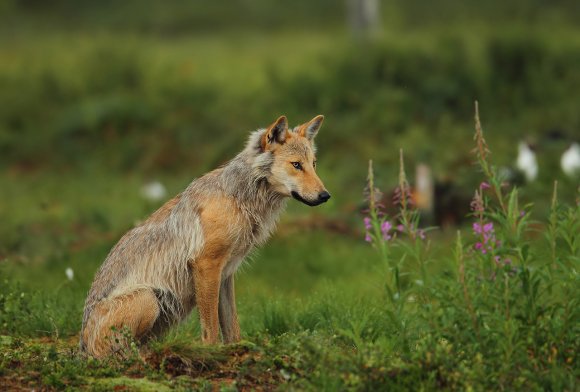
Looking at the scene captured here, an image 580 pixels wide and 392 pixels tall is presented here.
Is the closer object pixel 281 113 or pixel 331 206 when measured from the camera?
pixel 331 206

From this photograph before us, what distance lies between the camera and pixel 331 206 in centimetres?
1548

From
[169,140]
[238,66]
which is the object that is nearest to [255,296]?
[169,140]

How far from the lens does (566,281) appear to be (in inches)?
252

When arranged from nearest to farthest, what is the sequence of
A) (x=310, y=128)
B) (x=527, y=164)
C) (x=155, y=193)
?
1. (x=310, y=128)
2. (x=527, y=164)
3. (x=155, y=193)

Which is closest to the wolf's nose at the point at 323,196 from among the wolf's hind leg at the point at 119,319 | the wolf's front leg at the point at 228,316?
the wolf's front leg at the point at 228,316

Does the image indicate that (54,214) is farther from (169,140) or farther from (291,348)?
(291,348)

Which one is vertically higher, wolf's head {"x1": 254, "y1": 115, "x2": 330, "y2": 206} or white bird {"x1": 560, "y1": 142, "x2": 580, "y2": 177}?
wolf's head {"x1": 254, "y1": 115, "x2": 330, "y2": 206}

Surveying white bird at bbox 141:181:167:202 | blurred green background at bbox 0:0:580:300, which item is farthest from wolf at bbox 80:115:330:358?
white bird at bbox 141:181:167:202

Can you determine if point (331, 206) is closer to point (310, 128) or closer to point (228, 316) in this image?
point (310, 128)

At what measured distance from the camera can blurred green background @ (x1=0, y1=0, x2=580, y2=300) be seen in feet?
51.4

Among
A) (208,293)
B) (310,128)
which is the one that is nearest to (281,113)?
(310,128)

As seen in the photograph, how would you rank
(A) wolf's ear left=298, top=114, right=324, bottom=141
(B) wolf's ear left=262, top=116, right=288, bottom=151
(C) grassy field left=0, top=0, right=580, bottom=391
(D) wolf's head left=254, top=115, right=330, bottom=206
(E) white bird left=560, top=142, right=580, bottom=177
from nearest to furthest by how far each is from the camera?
1. (C) grassy field left=0, top=0, right=580, bottom=391
2. (D) wolf's head left=254, top=115, right=330, bottom=206
3. (B) wolf's ear left=262, top=116, right=288, bottom=151
4. (A) wolf's ear left=298, top=114, right=324, bottom=141
5. (E) white bird left=560, top=142, right=580, bottom=177

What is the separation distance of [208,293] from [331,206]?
8.06 metres

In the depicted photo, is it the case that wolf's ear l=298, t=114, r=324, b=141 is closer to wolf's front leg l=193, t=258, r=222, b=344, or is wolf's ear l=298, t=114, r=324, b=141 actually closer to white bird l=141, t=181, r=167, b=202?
wolf's front leg l=193, t=258, r=222, b=344
